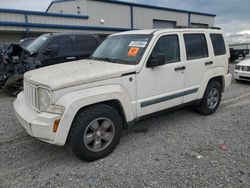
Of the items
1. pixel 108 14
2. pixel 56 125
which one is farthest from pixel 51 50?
pixel 108 14

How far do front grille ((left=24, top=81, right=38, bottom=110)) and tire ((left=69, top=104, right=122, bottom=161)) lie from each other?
0.68 metres

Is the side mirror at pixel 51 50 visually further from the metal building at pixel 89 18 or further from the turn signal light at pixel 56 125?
the metal building at pixel 89 18

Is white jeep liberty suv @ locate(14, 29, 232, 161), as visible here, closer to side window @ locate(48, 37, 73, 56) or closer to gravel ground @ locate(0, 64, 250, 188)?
gravel ground @ locate(0, 64, 250, 188)

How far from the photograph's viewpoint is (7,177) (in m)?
2.89

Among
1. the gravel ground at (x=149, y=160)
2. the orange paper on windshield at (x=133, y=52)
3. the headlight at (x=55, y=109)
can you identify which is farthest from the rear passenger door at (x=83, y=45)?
the headlight at (x=55, y=109)

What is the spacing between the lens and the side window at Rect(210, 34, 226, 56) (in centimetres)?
488

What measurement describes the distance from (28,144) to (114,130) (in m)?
1.62

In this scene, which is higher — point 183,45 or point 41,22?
point 41,22

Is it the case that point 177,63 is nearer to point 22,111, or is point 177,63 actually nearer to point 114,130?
point 114,130

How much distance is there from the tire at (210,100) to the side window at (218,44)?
27.6 inches

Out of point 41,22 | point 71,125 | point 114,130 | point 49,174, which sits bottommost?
point 49,174

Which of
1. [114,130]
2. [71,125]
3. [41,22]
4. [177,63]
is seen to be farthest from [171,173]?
[41,22]

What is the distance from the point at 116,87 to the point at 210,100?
2.75 m

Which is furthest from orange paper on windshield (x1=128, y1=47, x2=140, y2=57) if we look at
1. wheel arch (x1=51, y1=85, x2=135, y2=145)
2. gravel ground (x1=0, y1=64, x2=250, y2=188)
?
gravel ground (x1=0, y1=64, x2=250, y2=188)
